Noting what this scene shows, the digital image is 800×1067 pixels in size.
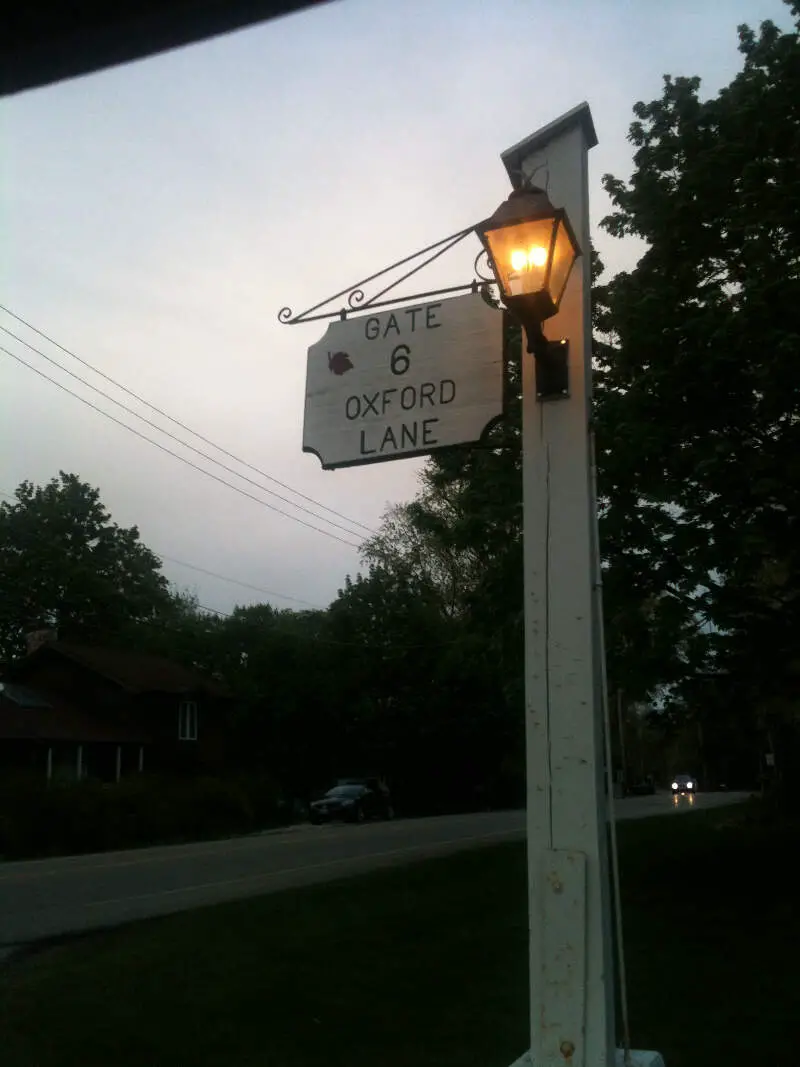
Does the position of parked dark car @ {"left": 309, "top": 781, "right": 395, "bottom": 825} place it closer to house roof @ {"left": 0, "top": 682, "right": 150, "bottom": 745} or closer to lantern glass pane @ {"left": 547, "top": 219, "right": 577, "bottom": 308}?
house roof @ {"left": 0, "top": 682, "right": 150, "bottom": 745}

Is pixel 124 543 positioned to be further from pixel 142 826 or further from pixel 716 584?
pixel 716 584

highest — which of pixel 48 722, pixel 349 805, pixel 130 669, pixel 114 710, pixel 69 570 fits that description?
pixel 69 570

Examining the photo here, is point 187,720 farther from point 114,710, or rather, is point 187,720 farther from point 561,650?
point 561,650

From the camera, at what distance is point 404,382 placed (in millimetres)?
4586

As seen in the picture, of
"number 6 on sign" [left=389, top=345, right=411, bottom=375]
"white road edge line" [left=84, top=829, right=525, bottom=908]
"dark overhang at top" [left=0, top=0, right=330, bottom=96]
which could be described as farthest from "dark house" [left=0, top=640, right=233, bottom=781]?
"dark overhang at top" [left=0, top=0, right=330, bottom=96]

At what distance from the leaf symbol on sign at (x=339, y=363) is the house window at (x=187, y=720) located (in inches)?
1575

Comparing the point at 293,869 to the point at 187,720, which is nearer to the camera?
the point at 293,869

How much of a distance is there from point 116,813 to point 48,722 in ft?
29.3

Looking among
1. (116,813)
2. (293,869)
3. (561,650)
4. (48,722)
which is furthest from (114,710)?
(561,650)

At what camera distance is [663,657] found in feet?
32.3

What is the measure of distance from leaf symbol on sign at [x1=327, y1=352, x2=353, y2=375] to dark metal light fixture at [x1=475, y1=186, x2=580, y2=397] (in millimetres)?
795

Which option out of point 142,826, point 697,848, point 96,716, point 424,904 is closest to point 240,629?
point 96,716

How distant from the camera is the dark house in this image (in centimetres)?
3828

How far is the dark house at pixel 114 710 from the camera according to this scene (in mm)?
38281
